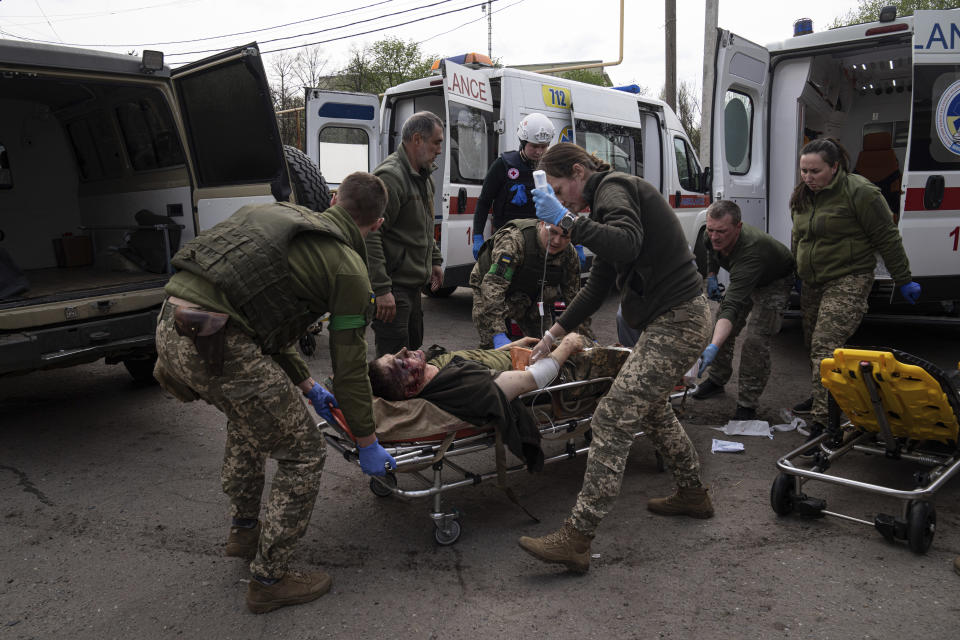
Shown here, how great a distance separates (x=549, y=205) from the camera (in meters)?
2.82

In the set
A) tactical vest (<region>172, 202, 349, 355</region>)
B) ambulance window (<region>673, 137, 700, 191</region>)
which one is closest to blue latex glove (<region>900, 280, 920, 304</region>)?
tactical vest (<region>172, 202, 349, 355</region>)

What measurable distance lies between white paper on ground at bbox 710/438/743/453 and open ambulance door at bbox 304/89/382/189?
5.51 meters

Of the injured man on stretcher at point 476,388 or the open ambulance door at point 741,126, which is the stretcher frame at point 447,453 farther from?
the open ambulance door at point 741,126

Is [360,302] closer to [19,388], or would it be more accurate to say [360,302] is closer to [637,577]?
[637,577]

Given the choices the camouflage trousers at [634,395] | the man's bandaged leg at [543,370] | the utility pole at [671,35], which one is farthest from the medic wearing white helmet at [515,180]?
the utility pole at [671,35]

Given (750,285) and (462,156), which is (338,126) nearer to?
(462,156)

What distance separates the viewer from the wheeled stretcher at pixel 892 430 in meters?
3.05

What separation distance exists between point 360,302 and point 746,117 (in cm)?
494

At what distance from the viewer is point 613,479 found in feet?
9.67

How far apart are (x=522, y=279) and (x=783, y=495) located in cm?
203

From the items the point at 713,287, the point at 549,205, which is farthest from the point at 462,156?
the point at 549,205

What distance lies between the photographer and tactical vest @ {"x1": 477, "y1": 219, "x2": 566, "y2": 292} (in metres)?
4.51

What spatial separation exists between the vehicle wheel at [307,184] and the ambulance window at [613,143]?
3.30m

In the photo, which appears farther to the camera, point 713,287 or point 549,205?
point 713,287
